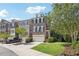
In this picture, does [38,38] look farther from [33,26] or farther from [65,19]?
[65,19]

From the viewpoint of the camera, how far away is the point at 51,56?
12.0ft

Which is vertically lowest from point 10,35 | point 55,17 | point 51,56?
point 51,56

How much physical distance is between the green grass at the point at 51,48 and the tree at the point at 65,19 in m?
0.16

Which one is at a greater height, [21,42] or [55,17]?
[55,17]

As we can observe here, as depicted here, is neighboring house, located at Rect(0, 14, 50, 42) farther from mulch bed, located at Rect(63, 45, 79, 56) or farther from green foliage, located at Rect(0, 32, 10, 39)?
mulch bed, located at Rect(63, 45, 79, 56)

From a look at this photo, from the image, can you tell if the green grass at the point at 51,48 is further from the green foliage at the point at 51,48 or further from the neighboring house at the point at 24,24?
the neighboring house at the point at 24,24

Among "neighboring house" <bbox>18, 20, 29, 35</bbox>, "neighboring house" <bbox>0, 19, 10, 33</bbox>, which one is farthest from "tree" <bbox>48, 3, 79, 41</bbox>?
"neighboring house" <bbox>0, 19, 10, 33</bbox>

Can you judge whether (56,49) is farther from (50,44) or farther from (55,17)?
(55,17)

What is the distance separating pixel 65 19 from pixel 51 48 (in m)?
0.42

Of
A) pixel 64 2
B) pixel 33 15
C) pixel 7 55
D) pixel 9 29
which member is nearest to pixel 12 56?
pixel 7 55

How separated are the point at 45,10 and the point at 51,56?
0.60m

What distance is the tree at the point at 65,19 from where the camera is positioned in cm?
368

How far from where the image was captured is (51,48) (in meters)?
3.71

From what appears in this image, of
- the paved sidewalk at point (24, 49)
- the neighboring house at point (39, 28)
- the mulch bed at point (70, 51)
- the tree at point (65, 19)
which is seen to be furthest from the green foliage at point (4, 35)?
the mulch bed at point (70, 51)
